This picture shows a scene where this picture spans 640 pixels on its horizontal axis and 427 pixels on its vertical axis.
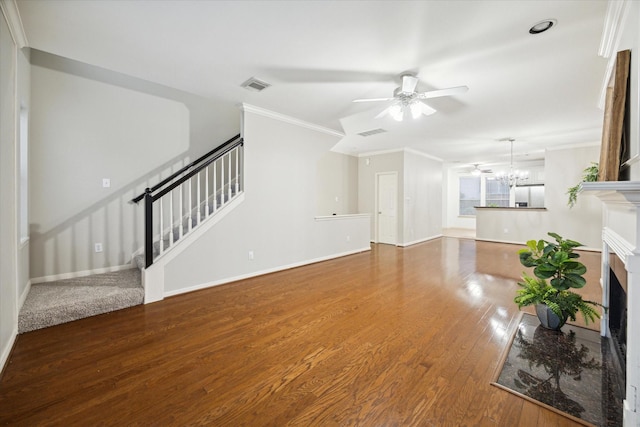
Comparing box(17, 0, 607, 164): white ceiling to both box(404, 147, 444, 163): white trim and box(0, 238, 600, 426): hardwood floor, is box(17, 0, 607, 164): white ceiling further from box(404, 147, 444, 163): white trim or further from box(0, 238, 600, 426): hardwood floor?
box(404, 147, 444, 163): white trim

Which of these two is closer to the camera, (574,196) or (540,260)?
(540,260)

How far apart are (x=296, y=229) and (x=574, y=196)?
5.91 meters

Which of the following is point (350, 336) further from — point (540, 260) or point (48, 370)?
point (48, 370)

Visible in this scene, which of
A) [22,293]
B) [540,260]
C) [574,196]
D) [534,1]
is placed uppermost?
[534,1]

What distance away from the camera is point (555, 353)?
A: 7.12 feet

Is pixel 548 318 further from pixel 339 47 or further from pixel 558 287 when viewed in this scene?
pixel 339 47

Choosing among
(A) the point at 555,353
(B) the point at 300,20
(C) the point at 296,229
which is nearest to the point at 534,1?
(B) the point at 300,20

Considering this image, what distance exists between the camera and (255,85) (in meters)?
3.44

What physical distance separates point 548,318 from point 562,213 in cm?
591

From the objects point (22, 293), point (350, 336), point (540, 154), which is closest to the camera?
point (350, 336)

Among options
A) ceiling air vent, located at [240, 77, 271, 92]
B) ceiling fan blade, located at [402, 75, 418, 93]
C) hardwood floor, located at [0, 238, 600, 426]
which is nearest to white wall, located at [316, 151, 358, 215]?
ceiling air vent, located at [240, 77, 271, 92]

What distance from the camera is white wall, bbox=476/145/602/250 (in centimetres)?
643

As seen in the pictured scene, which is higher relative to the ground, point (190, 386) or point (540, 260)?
point (540, 260)

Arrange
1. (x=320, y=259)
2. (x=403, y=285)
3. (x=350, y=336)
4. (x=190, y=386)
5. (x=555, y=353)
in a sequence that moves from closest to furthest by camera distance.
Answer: (x=190, y=386) < (x=555, y=353) < (x=350, y=336) < (x=403, y=285) < (x=320, y=259)
